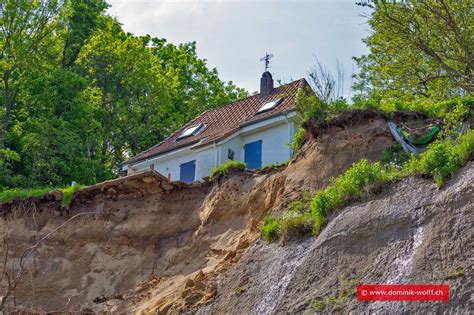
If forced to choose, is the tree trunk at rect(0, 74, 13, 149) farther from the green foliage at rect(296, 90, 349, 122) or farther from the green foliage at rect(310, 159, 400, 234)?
the green foliage at rect(310, 159, 400, 234)

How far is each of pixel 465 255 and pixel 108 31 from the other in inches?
1251

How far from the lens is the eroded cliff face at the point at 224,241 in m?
17.2

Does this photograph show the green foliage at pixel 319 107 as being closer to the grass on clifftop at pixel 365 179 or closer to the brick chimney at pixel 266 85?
the grass on clifftop at pixel 365 179

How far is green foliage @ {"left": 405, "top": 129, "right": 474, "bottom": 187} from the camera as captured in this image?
17859mm

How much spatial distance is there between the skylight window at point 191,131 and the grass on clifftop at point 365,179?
43.6 feet

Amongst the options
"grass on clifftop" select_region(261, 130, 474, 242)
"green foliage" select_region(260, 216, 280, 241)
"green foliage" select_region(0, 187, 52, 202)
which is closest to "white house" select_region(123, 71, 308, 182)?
"green foliage" select_region(0, 187, 52, 202)

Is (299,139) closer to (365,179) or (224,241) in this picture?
(224,241)

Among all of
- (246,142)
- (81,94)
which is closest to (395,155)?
(246,142)

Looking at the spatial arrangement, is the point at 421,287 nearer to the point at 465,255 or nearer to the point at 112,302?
the point at 465,255

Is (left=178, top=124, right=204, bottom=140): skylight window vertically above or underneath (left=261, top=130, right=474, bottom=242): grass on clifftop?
above

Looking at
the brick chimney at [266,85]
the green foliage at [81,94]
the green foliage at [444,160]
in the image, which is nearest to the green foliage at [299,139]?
the green foliage at [444,160]

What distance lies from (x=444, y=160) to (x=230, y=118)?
1563 cm

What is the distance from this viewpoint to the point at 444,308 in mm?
14641

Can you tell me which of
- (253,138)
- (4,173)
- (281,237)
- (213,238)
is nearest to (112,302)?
(213,238)
